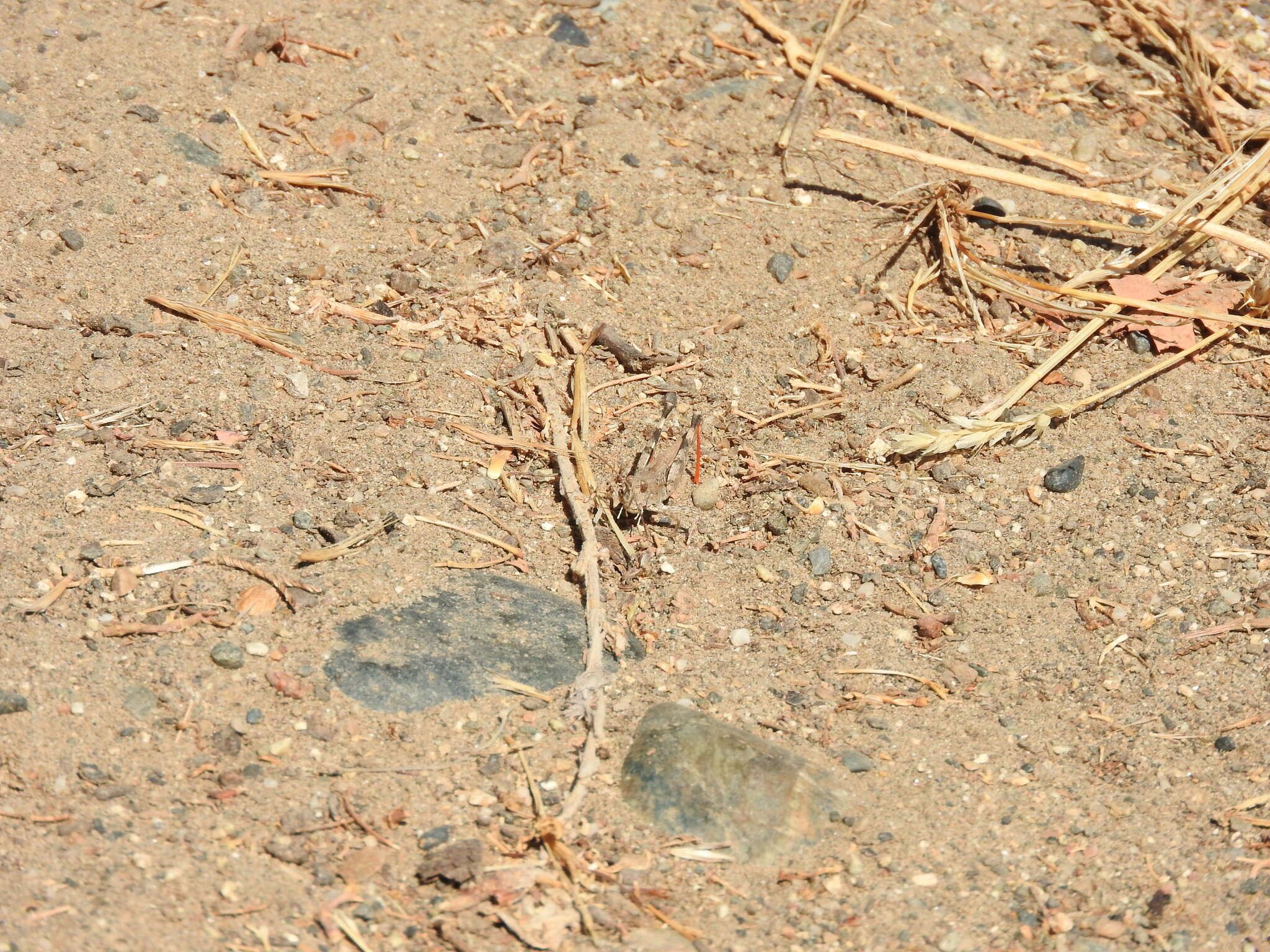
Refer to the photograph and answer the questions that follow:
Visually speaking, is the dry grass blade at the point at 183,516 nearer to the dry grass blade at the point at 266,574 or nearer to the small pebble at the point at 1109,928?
the dry grass blade at the point at 266,574

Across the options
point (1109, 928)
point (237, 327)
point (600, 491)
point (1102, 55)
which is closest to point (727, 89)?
point (1102, 55)

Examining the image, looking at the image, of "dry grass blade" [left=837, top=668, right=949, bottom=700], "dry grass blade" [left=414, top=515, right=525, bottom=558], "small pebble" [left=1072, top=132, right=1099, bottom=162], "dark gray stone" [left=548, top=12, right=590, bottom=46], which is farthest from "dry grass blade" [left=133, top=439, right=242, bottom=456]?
"small pebble" [left=1072, top=132, right=1099, bottom=162]

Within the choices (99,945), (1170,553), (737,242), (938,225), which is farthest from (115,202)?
(1170,553)

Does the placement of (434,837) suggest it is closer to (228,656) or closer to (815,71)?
(228,656)

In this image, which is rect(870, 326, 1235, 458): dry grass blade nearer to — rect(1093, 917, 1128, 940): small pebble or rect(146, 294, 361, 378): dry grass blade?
rect(1093, 917, 1128, 940): small pebble

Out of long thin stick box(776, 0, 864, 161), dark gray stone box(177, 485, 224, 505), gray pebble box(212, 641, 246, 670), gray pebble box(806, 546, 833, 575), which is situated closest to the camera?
gray pebble box(212, 641, 246, 670)
